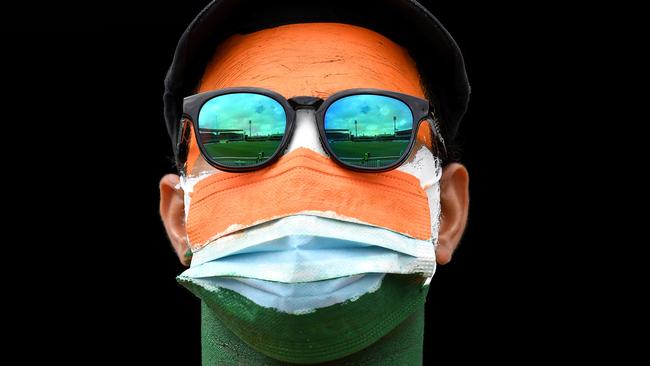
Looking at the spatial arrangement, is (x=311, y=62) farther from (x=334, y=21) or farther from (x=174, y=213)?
(x=174, y=213)

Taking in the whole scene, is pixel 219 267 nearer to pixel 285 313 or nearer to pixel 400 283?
pixel 285 313

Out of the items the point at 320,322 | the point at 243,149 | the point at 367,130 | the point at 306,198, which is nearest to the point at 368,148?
the point at 367,130

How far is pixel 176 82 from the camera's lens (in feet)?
12.1

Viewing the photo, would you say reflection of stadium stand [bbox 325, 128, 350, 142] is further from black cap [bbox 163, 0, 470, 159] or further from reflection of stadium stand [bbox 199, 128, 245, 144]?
black cap [bbox 163, 0, 470, 159]

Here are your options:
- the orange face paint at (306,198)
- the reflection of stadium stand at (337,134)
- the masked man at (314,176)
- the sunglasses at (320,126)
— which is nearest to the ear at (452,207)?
the masked man at (314,176)

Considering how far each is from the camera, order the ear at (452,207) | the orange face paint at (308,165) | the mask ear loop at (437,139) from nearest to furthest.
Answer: the orange face paint at (308,165) → the mask ear loop at (437,139) → the ear at (452,207)

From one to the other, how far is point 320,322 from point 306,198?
37cm

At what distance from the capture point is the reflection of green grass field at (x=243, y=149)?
3234mm

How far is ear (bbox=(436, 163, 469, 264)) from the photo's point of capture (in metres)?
3.69

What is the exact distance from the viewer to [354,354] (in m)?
3.40

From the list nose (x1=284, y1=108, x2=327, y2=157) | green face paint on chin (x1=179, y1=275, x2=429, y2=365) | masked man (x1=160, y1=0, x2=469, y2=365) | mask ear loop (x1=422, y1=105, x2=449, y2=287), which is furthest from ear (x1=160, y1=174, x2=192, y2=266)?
mask ear loop (x1=422, y1=105, x2=449, y2=287)

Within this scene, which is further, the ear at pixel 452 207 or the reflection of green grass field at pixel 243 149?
the ear at pixel 452 207

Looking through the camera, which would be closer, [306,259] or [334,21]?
[306,259]

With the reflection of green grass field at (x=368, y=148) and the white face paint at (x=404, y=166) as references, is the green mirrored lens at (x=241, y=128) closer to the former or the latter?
the white face paint at (x=404, y=166)
